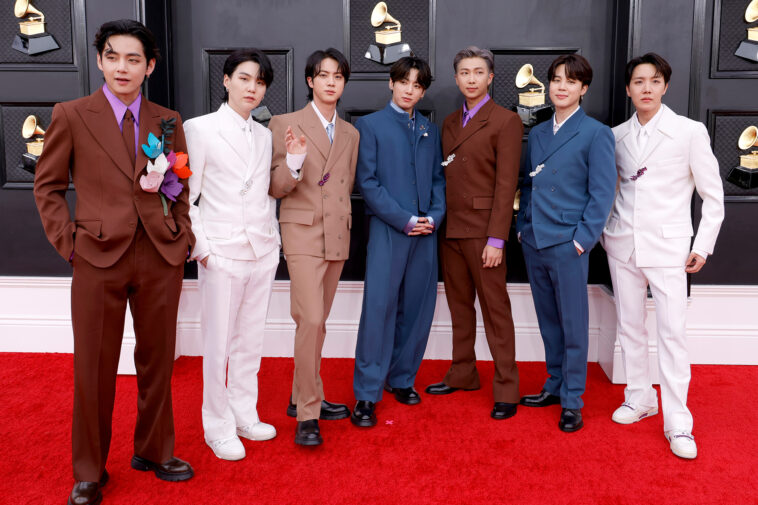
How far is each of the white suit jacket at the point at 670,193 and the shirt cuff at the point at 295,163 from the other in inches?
61.7

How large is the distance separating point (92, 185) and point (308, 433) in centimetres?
137

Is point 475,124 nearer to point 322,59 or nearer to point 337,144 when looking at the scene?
point 337,144

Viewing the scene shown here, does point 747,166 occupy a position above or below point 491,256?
above

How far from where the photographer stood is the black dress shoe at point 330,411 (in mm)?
2930

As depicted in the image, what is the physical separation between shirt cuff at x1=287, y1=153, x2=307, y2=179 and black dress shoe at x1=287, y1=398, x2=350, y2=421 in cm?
119

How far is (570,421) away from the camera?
280 centimetres

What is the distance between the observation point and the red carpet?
88.3 inches

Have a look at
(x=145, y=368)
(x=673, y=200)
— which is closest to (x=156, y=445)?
(x=145, y=368)

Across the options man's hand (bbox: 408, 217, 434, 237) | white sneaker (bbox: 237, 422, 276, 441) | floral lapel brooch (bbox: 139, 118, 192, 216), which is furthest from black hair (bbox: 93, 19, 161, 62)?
white sneaker (bbox: 237, 422, 276, 441)

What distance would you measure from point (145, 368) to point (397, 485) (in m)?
1.10

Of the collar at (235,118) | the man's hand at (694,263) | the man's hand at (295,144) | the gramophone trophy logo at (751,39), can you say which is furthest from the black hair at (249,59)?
the gramophone trophy logo at (751,39)

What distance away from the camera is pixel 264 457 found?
8.28ft

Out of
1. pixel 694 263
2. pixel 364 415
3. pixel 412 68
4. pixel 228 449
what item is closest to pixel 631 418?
pixel 694 263

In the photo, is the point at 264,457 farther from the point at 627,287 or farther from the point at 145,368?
the point at 627,287
